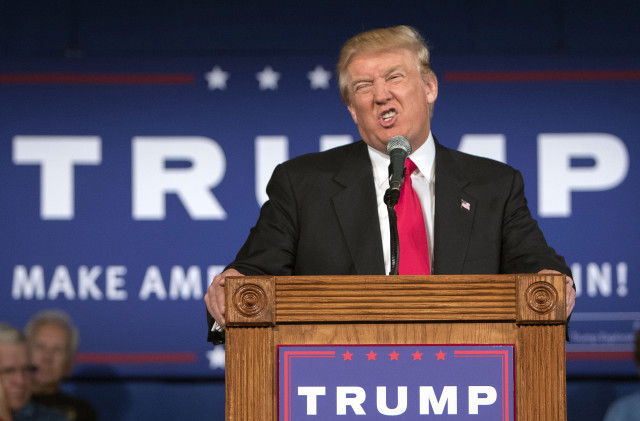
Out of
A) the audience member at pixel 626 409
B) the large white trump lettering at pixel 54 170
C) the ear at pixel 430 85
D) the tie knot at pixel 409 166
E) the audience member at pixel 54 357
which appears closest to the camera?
the tie knot at pixel 409 166

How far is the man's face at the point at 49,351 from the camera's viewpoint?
343cm

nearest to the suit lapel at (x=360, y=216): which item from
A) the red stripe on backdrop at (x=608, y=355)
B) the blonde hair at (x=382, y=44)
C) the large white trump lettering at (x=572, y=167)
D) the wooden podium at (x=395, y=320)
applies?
the blonde hair at (x=382, y=44)

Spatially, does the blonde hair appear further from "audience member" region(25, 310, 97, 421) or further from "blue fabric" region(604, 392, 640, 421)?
"audience member" region(25, 310, 97, 421)

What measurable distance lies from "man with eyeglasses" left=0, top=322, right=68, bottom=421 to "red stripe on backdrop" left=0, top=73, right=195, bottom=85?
1019 millimetres

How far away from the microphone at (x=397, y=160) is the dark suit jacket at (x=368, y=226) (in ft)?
0.45

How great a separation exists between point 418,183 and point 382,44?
0.28 meters

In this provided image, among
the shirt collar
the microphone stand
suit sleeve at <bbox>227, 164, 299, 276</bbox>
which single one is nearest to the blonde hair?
the shirt collar

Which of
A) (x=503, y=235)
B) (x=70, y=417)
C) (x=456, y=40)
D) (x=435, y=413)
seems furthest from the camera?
(x=456, y=40)

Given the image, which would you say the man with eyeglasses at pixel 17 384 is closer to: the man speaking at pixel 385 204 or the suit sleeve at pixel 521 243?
the man speaking at pixel 385 204

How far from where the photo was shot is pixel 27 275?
3490 mm

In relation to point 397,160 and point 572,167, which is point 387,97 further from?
point 572,167

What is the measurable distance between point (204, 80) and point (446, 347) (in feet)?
8.50

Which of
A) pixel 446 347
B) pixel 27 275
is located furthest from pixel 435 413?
pixel 27 275

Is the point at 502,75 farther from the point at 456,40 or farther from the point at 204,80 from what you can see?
the point at 204,80
